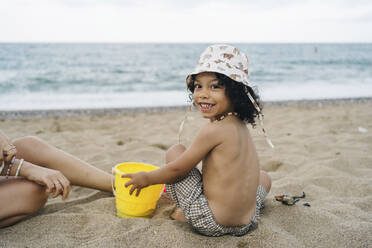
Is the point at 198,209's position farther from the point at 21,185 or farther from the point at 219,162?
the point at 21,185

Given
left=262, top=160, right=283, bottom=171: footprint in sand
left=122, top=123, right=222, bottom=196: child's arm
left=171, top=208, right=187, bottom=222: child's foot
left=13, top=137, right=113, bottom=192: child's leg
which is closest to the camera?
left=122, top=123, right=222, bottom=196: child's arm

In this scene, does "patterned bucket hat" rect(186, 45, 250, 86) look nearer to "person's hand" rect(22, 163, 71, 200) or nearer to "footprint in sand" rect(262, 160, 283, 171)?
"person's hand" rect(22, 163, 71, 200)

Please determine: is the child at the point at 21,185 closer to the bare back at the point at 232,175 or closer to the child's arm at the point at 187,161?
the child's arm at the point at 187,161

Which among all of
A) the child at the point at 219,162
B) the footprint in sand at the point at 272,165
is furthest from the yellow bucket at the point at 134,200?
the footprint in sand at the point at 272,165

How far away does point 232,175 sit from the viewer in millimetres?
1649

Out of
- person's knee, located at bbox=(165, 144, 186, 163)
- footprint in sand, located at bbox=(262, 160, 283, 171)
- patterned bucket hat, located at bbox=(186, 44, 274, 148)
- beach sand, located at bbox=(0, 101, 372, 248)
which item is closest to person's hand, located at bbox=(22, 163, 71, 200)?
beach sand, located at bbox=(0, 101, 372, 248)

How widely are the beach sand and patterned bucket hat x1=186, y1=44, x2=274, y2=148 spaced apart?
0.59 m

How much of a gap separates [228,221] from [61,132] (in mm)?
3612

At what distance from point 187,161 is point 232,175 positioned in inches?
10.1

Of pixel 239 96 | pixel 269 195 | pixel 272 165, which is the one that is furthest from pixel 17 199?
pixel 272 165

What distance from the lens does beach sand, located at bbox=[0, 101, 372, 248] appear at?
66.1 inches

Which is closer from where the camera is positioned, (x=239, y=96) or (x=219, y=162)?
(x=219, y=162)
